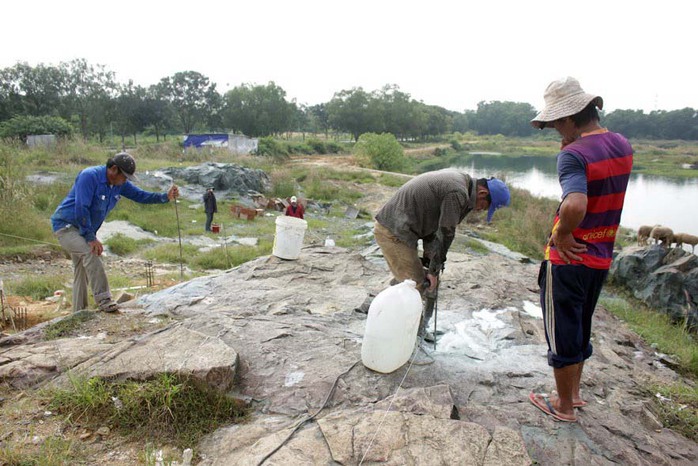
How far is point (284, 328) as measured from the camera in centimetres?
327

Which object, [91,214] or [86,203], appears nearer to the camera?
[86,203]

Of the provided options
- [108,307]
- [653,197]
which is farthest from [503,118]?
[108,307]

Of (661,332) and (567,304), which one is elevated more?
(567,304)

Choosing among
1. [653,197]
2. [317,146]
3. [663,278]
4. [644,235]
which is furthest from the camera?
[317,146]

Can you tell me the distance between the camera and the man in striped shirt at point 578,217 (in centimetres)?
199

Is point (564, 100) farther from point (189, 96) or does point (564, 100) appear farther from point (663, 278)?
point (189, 96)

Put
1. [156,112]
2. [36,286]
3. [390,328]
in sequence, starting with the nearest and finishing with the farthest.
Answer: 1. [390,328]
2. [36,286]
3. [156,112]

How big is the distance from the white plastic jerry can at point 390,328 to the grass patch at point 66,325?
229 centimetres

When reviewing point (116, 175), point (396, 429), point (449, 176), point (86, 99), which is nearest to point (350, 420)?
point (396, 429)

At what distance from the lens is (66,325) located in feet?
10.9

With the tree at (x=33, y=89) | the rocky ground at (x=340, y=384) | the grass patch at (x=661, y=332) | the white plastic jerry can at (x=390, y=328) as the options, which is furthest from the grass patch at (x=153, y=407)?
the tree at (x=33, y=89)

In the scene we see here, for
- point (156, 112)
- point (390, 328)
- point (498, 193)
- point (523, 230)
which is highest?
point (156, 112)

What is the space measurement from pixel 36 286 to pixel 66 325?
2678mm

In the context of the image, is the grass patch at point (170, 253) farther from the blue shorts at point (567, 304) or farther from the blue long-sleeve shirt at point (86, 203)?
the blue shorts at point (567, 304)
